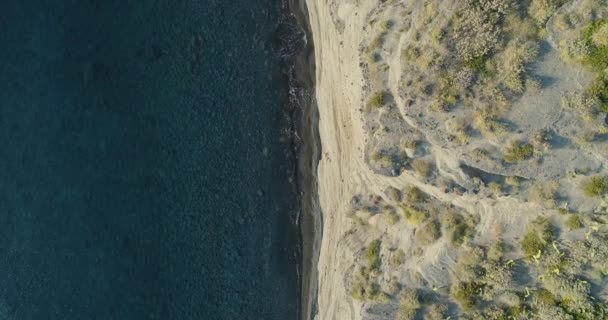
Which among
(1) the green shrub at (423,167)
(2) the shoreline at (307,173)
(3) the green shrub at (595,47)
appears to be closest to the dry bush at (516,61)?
(3) the green shrub at (595,47)

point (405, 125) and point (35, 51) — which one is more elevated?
point (35, 51)

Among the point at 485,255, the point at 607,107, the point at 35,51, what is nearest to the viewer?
the point at 607,107

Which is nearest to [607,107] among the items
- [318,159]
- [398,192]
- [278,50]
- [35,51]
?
[398,192]

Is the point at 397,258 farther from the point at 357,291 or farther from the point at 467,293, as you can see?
the point at 467,293

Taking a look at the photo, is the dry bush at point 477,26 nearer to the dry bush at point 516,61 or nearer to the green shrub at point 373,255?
the dry bush at point 516,61

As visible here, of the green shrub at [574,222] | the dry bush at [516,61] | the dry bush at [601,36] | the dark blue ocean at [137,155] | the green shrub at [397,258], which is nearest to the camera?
the dry bush at [601,36]

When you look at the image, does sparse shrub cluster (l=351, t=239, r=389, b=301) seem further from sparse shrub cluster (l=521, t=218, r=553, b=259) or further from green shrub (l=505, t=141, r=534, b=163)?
green shrub (l=505, t=141, r=534, b=163)

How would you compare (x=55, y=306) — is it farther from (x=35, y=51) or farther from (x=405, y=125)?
(x=405, y=125)

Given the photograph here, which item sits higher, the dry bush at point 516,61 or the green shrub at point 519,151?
the dry bush at point 516,61

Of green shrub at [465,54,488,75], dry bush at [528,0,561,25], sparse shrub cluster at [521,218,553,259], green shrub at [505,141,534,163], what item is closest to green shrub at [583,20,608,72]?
dry bush at [528,0,561,25]
